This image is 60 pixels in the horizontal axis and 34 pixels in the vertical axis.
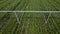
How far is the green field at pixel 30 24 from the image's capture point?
1356 millimetres

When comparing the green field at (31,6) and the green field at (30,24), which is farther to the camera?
the green field at (31,6)

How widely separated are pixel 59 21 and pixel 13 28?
2.50 feet

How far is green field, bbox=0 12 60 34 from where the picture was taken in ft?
4.45

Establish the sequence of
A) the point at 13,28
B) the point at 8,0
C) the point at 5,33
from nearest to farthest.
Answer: the point at 5,33
the point at 13,28
the point at 8,0

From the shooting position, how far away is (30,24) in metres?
1.54

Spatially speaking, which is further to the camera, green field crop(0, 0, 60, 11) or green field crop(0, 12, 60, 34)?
green field crop(0, 0, 60, 11)

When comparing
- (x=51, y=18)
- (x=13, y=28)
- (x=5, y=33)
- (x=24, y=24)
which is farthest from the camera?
(x=51, y=18)

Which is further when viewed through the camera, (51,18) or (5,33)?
(51,18)

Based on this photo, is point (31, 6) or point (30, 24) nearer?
point (30, 24)

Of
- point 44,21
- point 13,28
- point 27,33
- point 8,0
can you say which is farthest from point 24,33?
point 8,0

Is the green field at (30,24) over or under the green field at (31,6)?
over

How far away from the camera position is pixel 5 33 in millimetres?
1311

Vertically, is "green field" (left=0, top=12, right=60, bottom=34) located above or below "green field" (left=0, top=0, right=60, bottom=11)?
above

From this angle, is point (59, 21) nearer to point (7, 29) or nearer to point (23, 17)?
point (23, 17)
